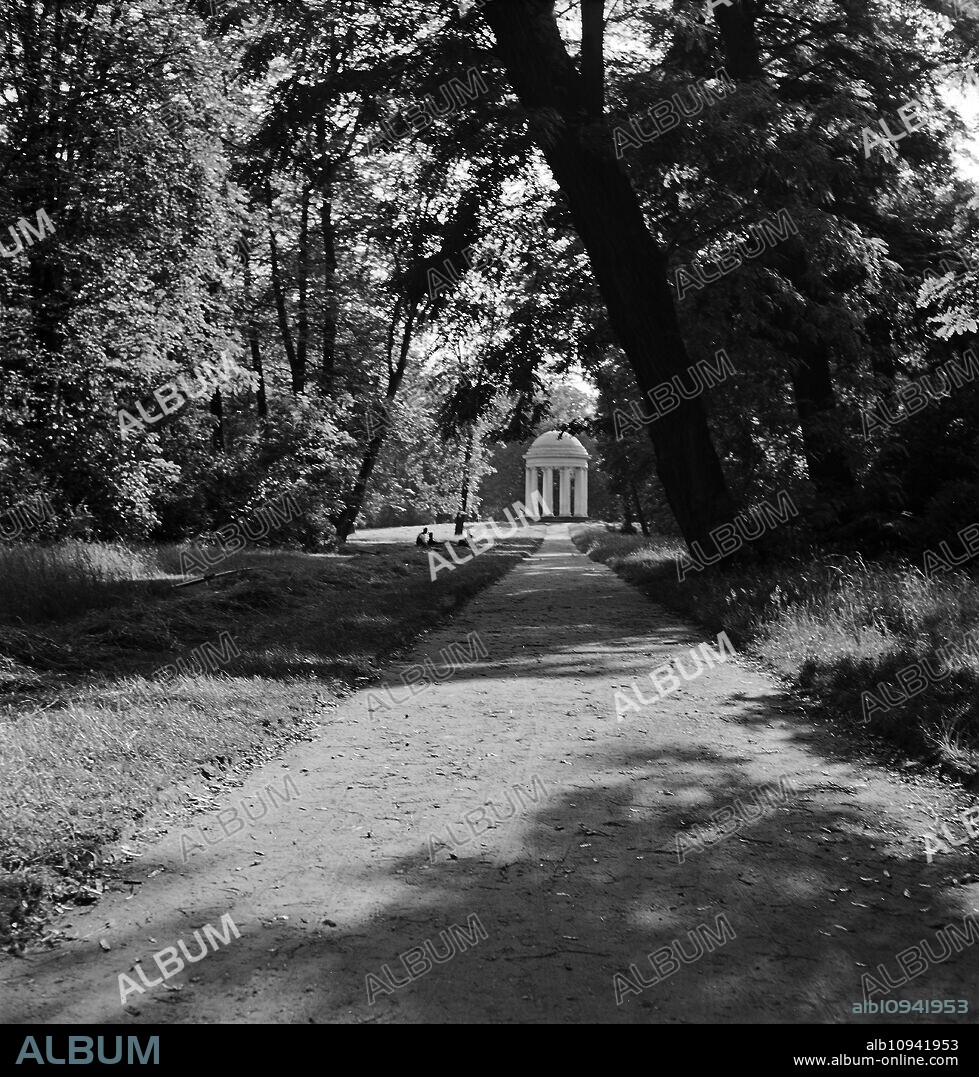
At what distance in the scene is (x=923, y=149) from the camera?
60.3ft

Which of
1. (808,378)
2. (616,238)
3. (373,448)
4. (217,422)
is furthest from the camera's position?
(373,448)

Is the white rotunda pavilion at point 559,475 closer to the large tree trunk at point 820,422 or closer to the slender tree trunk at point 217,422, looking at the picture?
the slender tree trunk at point 217,422

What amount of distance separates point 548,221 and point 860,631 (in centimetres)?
1042

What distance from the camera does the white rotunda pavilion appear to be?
102 m

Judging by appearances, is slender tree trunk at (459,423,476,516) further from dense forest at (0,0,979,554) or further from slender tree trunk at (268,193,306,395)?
dense forest at (0,0,979,554)

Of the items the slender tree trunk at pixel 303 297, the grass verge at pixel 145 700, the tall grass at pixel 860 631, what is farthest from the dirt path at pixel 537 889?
the slender tree trunk at pixel 303 297

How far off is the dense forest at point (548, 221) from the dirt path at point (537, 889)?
359 inches

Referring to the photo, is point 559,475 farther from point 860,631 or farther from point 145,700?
point 145,700

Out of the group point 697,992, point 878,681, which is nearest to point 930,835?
point 697,992

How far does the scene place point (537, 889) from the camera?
14.0 feet

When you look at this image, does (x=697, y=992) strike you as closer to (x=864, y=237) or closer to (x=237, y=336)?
Answer: (x=864, y=237)

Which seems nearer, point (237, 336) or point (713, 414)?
point (713, 414)

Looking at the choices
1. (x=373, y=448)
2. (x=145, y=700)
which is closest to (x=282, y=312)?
(x=373, y=448)
